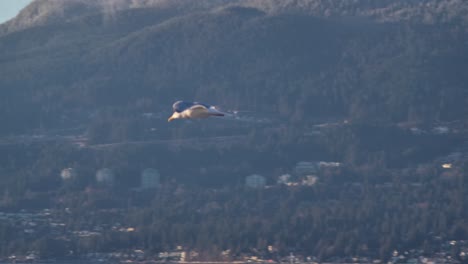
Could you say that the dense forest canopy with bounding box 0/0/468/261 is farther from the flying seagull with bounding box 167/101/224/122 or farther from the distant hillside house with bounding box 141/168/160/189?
the flying seagull with bounding box 167/101/224/122

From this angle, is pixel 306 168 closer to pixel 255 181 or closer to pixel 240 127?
pixel 255 181

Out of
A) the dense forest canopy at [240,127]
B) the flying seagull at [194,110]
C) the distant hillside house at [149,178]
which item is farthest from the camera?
the distant hillside house at [149,178]

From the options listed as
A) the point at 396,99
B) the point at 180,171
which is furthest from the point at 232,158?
the point at 396,99

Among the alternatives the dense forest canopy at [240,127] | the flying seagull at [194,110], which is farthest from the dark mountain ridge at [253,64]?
the flying seagull at [194,110]

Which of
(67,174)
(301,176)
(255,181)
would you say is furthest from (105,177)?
(301,176)

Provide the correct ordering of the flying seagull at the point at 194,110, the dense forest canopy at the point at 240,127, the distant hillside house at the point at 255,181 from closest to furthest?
the flying seagull at the point at 194,110
the dense forest canopy at the point at 240,127
the distant hillside house at the point at 255,181

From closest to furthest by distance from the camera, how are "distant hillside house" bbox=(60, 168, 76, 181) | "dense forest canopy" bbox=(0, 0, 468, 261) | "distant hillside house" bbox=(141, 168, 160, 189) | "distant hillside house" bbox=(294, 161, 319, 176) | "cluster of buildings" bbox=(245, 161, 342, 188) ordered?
"dense forest canopy" bbox=(0, 0, 468, 261) → "cluster of buildings" bbox=(245, 161, 342, 188) → "distant hillside house" bbox=(141, 168, 160, 189) → "distant hillside house" bbox=(60, 168, 76, 181) → "distant hillside house" bbox=(294, 161, 319, 176)

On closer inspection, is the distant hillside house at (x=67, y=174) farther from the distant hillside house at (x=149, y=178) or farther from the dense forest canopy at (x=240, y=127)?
the distant hillside house at (x=149, y=178)

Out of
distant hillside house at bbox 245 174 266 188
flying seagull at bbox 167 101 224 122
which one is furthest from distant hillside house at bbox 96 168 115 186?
flying seagull at bbox 167 101 224 122

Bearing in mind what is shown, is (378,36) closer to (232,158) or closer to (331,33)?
(331,33)
